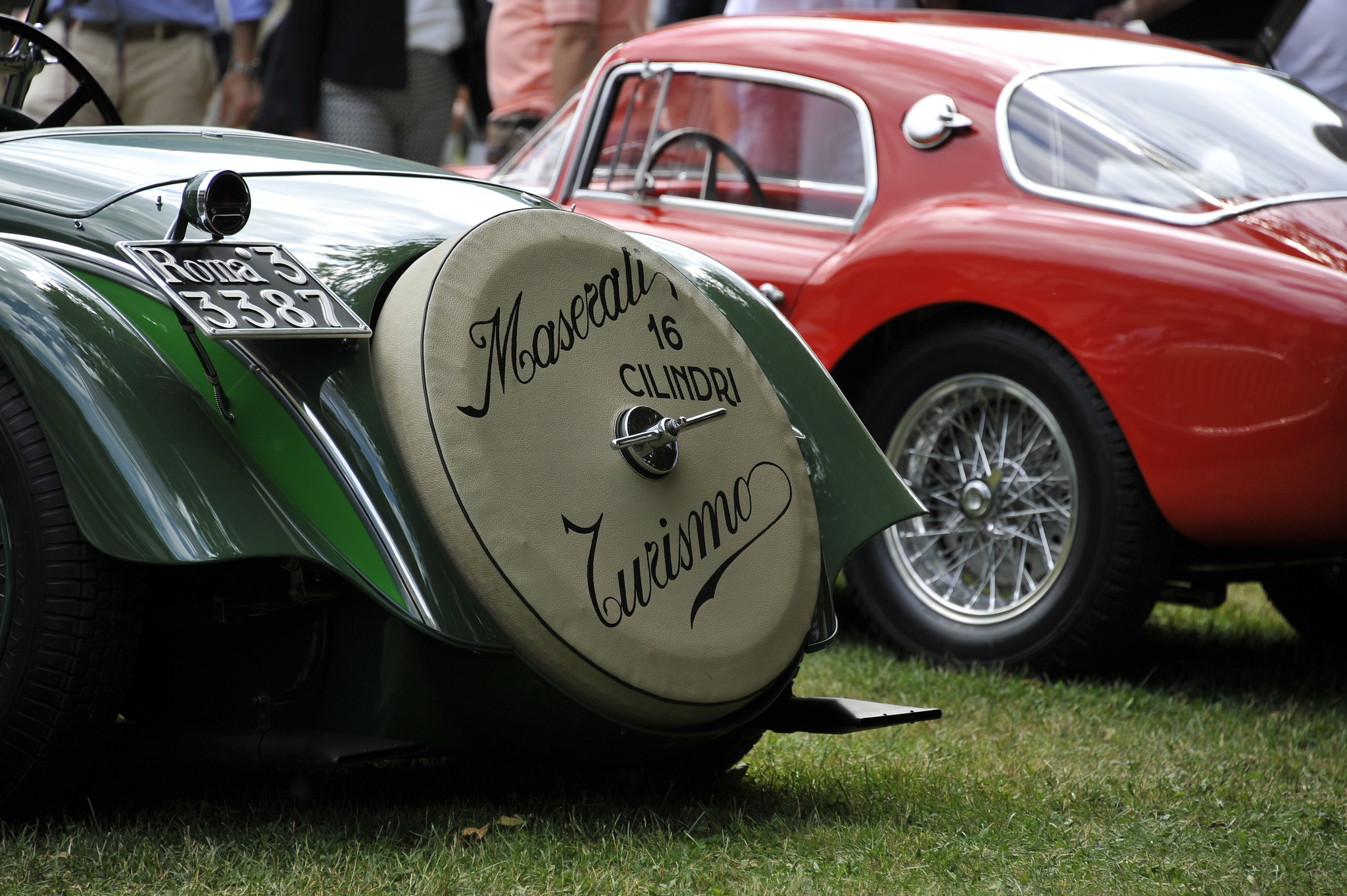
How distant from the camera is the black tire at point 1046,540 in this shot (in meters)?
A: 3.92

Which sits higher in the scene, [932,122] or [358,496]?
[932,122]

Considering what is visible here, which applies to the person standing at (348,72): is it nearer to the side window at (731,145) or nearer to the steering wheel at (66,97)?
the side window at (731,145)

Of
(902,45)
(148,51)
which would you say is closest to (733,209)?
(902,45)

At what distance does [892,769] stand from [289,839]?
120 cm

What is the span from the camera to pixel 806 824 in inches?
105

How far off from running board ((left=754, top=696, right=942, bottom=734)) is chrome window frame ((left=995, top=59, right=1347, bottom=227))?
1.75 meters

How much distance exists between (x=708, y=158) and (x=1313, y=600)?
7.53ft

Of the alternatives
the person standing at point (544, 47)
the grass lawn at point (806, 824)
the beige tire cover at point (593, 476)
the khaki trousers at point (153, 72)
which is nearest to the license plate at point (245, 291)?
the beige tire cover at point (593, 476)

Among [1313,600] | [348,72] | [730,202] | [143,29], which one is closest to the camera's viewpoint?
[1313,600]

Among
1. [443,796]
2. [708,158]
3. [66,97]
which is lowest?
[443,796]

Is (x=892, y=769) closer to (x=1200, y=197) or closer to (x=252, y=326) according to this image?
(x=252, y=326)

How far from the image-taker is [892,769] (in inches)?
121

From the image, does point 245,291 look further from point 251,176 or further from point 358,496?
point 251,176

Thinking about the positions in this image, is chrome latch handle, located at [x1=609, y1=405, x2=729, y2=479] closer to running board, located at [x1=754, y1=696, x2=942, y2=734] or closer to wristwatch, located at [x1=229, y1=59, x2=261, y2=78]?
running board, located at [x1=754, y1=696, x2=942, y2=734]
